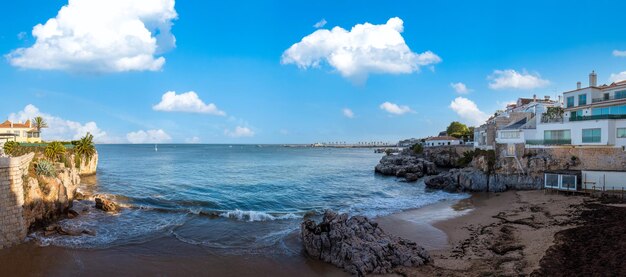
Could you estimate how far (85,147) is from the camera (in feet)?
164

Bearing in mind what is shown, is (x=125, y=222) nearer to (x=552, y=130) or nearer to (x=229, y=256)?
(x=229, y=256)

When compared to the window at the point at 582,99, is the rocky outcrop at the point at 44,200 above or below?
below

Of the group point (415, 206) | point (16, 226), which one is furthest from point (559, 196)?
point (16, 226)

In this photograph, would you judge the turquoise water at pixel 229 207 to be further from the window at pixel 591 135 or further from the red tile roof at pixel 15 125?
the red tile roof at pixel 15 125

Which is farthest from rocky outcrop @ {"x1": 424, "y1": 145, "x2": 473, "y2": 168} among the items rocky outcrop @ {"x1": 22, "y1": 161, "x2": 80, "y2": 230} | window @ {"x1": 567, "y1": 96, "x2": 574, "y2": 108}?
rocky outcrop @ {"x1": 22, "y1": 161, "x2": 80, "y2": 230}

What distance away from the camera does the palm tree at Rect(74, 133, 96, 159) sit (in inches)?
1948

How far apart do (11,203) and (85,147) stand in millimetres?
36564

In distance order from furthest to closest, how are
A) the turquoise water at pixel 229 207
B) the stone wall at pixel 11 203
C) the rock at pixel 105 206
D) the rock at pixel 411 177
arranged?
1. the rock at pixel 411 177
2. the rock at pixel 105 206
3. the turquoise water at pixel 229 207
4. the stone wall at pixel 11 203

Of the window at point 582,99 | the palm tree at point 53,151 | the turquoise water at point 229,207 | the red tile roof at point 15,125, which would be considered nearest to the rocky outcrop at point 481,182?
the turquoise water at point 229,207

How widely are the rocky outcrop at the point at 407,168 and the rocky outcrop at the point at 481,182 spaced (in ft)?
35.5

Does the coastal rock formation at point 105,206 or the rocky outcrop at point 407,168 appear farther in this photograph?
the rocky outcrop at point 407,168

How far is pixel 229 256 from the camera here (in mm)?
18047

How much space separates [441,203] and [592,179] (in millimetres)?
13271

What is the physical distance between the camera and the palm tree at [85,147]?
4948 cm
